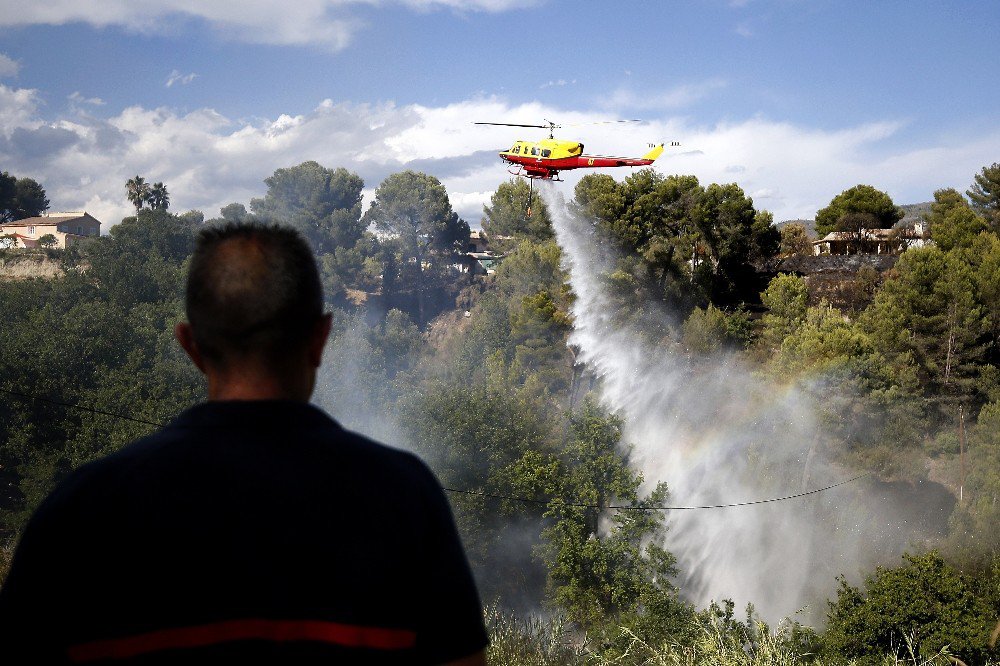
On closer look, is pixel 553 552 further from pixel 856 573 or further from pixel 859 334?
pixel 859 334

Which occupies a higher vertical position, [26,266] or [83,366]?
[26,266]

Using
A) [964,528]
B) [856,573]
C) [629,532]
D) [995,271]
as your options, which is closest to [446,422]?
[629,532]

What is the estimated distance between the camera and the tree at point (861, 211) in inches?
1925

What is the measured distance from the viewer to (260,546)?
1110mm

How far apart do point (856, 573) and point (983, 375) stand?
9075 mm

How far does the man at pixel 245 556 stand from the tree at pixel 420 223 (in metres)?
63.7

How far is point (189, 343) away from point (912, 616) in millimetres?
22056

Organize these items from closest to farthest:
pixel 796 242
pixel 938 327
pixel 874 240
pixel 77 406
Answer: pixel 77 406 < pixel 938 327 < pixel 874 240 < pixel 796 242

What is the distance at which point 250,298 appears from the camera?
127cm

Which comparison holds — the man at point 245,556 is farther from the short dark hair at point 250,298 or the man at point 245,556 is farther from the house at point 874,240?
the house at point 874,240

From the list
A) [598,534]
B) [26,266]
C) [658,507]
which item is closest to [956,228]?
[658,507]

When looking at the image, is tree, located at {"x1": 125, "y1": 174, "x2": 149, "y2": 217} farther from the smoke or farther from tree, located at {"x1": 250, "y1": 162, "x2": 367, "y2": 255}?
the smoke

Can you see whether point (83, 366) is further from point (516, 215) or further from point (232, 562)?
point (232, 562)

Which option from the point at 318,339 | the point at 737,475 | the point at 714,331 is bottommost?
the point at 737,475
